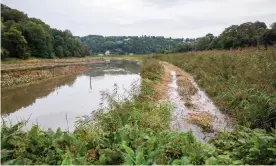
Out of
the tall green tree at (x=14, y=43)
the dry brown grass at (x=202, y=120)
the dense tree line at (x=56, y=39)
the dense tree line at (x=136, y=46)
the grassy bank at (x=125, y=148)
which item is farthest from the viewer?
the dense tree line at (x=136, y=46)

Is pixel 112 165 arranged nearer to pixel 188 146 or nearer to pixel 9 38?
pixel 188 146

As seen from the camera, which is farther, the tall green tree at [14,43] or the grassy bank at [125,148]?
the tall green tree at [14,43]

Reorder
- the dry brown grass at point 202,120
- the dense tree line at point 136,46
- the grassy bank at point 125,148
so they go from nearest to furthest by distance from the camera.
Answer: the grassy bank at point 125,148 → the dry brown grass at point 202,120 → the dense tree line at point 136,46

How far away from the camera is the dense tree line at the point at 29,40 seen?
4669cm

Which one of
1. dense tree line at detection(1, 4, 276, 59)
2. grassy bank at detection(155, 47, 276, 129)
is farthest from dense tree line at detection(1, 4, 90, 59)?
grassy bank at detection(155, 47, 276, 129)

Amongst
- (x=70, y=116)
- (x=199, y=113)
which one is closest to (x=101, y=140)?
(x=199, y=113)

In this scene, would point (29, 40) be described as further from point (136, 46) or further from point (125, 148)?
point (136, 46)

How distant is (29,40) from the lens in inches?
2296

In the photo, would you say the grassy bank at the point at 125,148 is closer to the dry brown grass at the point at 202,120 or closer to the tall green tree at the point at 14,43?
the dry brown grass at the point at 202,120

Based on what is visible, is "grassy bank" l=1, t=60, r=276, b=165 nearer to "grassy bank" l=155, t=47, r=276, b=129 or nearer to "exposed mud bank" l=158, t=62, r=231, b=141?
"exposed mud bank" l=158, t=62, r=231, b=141

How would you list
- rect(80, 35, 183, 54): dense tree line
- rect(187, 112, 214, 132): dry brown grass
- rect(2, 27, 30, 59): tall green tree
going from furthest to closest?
rect(80, 35, 183, 54): dense tree line
rect(2, 27, 30, 59): tall green tree
rect(187, 112, 214, 132): dry brown grass

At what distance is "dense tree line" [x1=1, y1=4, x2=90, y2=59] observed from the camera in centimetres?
4669

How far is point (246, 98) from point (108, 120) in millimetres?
4027

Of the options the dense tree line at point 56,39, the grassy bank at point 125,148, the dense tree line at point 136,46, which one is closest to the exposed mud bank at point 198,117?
the grassy bank at point 125,148
